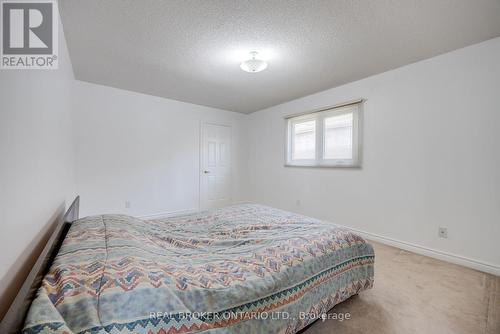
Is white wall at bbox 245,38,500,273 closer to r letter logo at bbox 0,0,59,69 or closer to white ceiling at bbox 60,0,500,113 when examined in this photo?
white ceiling at bbox 60,0,500,113

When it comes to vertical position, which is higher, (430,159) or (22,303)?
(430,159)

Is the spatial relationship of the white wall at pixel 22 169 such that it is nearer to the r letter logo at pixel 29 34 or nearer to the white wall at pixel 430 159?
the r letter logo at pixel 29 34

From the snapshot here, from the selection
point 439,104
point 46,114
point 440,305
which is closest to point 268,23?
point 46,114

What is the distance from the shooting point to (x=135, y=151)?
3768 millimetres

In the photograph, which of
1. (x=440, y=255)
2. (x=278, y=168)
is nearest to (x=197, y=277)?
(x=440, y=255)

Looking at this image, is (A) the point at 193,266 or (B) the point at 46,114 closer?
(A) the point at 193,266

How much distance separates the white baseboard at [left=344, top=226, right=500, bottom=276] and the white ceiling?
90.5 inches

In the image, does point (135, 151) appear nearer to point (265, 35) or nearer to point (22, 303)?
point (265, 35)

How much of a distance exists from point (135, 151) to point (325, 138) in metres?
3.40

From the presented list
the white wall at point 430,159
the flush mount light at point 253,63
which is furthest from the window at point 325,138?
the flush mount light at point 253,63

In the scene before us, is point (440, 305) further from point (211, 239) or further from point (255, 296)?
point (211, 239)

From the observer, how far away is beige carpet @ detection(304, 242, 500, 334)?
141 centimetres

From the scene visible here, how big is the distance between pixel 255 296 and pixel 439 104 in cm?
298

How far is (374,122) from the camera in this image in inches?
119
